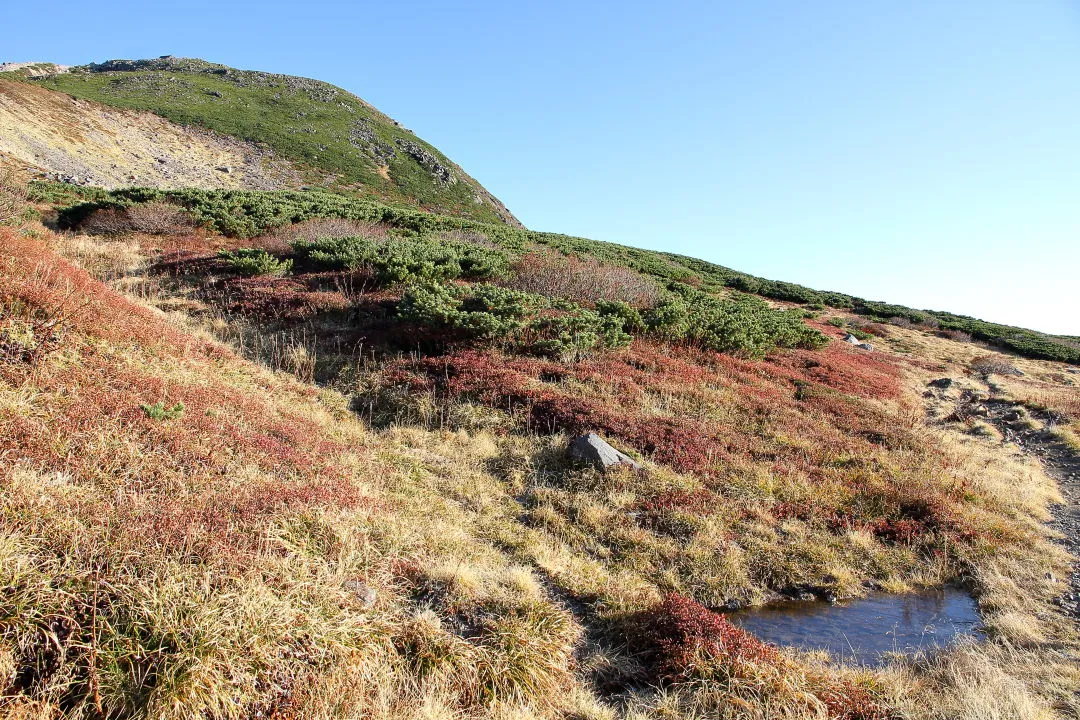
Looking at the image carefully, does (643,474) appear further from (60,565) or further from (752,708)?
(60,565)

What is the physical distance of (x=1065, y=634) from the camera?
5688mm

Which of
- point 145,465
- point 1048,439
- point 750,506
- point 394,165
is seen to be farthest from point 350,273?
point 394,165

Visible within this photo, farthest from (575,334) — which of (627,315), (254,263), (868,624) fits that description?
(254,263)

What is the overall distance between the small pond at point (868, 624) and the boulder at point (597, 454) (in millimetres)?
2698

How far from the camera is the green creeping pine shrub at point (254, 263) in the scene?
1555cm

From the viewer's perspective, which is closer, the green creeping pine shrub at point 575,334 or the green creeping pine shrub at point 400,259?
the green creeping pine shrub at point 575,334

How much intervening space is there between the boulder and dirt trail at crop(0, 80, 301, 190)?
34896 mm

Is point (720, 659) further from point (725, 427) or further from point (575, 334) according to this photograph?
point (575, 334)

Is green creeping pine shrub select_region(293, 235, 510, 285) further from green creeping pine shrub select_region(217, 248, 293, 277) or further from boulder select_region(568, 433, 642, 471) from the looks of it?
boulder select_region(568, 433, 642, 471)

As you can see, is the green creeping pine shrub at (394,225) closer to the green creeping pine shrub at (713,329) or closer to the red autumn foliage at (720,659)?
the green creeping pine shrub at (713,329)

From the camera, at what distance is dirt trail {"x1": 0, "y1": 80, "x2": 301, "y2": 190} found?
31.0m

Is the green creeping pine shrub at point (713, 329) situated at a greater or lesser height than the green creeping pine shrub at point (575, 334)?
greater

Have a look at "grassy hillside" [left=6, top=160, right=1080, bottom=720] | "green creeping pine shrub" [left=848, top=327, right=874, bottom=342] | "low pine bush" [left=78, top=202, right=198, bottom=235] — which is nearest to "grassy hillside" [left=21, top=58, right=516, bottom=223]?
"low pine bush" [left=78, top=202, right=198, bottom=235]

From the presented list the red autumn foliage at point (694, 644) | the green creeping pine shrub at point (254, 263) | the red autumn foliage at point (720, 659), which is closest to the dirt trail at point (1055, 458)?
the red autumn foliage at point (720, 659)
